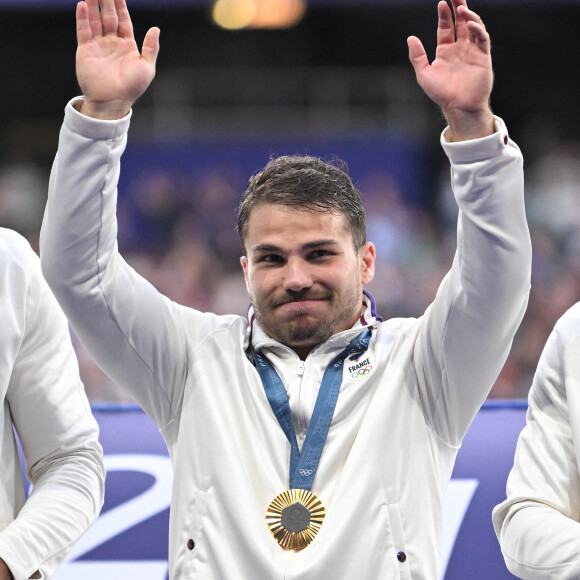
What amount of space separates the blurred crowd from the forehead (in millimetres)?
4605

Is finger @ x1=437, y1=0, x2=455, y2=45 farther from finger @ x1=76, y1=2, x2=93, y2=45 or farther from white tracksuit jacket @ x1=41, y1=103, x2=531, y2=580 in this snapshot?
finger @ x1=76, y1=2, x2=93, y2=45

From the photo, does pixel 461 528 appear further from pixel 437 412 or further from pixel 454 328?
pixel 454 328

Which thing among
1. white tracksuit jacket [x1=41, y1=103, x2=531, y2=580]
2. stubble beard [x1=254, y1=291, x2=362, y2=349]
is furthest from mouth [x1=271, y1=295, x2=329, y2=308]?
white tracksuit jacket [x1=41, y1=103, x2=531, y2=580]

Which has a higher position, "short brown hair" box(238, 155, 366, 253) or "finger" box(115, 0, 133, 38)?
"finger" box(115, 0, 133, 38)

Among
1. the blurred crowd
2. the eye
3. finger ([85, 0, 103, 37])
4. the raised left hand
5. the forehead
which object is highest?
the blurred crowd

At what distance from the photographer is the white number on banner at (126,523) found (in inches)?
118

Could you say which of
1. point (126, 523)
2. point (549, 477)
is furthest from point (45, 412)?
point (549, 477)

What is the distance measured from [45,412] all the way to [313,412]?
0.71 m

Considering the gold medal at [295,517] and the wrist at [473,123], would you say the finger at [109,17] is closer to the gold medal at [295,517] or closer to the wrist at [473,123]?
the wrist at [473,123]

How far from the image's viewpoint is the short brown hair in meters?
2.86

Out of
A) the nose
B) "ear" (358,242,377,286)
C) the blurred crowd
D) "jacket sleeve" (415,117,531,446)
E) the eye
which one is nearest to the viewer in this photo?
"jacket sleeve" (415,117,531,446)

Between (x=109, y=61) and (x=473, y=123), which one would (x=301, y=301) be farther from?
(x=109, y=61)

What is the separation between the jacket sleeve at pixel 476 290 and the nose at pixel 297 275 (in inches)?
13.9

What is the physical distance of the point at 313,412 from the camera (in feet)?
8.70
